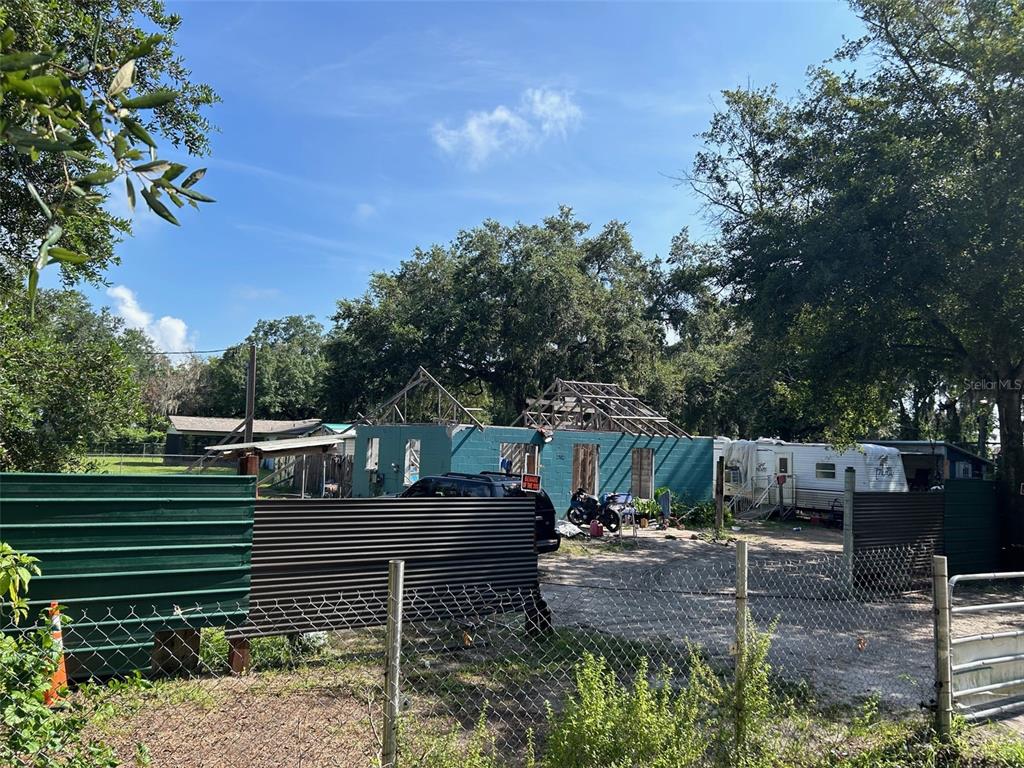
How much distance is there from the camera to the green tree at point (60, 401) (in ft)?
28.1

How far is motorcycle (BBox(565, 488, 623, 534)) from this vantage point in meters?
19.4

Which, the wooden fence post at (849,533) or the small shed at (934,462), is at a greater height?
the small shed at (934,462)

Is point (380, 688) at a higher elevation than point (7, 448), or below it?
below

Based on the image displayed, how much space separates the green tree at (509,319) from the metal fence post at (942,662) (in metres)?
24.8

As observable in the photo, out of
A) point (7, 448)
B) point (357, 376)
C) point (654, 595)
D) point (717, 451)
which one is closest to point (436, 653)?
point (654, 595)

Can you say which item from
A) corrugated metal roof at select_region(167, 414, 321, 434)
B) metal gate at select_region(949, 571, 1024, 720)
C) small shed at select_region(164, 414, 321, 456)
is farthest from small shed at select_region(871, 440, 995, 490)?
corrugated metal roof at select_region(167, 414, 321, 434)

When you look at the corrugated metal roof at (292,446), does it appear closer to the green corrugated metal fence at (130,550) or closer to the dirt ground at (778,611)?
the green corrugated metal fence at (130,550)

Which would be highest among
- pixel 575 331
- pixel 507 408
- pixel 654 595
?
pixel 575 331

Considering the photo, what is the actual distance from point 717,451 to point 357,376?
16.1 m

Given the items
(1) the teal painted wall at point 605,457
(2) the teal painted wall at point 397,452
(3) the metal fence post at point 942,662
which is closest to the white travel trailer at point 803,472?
(1) the teal painted wall at point 605,457

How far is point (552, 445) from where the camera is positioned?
21.0m

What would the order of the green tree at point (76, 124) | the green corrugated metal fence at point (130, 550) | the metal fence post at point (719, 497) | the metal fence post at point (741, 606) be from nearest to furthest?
the green tree at point (76, 124) < the metal fence post at point (741, 606) < the green corrugated metal fence at point (130, 550) < the metal fence post at point (719, 497)

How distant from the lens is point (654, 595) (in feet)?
36.9

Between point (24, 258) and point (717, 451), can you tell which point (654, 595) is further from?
point (717, 451)
